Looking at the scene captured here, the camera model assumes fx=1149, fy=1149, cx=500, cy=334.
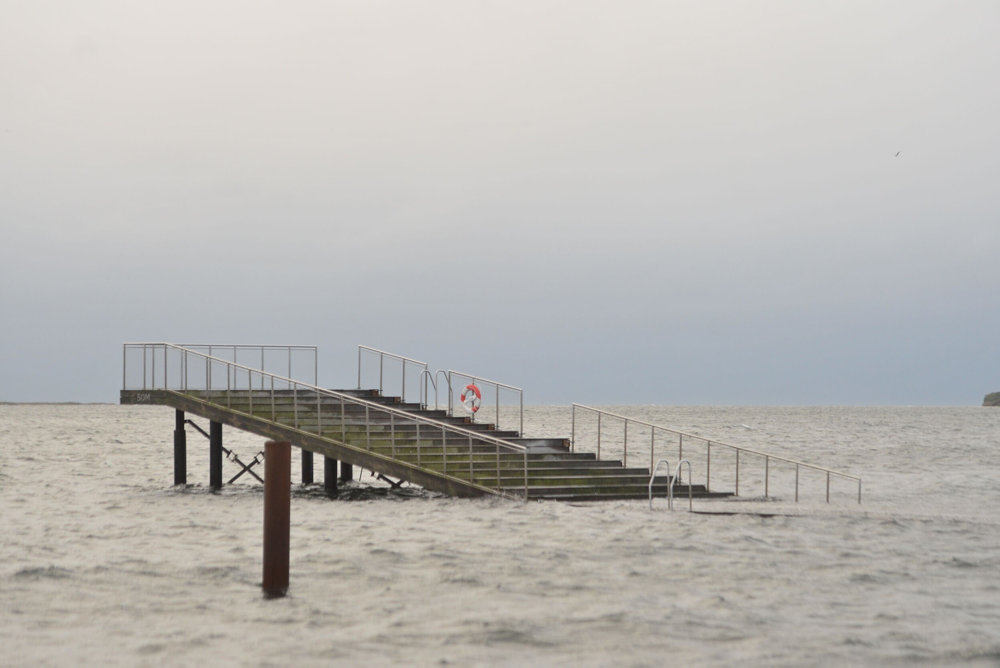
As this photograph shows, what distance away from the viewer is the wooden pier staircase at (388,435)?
22.4 m

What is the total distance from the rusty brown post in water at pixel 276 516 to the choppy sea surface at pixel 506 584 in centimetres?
32

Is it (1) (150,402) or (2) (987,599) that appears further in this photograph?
(1) (150,402)

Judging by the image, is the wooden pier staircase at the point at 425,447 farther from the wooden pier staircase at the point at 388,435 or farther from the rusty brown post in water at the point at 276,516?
the rusty brown post in water at the point at 276,516

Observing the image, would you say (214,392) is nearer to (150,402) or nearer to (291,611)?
(150,402)

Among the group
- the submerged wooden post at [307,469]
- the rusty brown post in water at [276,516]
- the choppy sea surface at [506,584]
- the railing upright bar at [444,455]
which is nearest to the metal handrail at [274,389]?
the railing upright bar at [444,455]

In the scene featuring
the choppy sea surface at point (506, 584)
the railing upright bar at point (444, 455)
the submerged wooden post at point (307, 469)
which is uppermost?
the railing upright bar at point (444, 455)

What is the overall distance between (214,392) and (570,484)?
9.16m

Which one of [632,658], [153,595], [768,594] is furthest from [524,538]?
[632,658]

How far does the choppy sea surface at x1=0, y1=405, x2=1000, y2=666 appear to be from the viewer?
10.7m

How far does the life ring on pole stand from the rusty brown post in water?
13717 millimetres

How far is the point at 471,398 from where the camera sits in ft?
88.9

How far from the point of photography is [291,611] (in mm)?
12336

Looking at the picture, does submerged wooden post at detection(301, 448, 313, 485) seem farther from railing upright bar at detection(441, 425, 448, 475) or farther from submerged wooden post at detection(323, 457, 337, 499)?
railing upright bar at detection(441, 425, 448, 475)

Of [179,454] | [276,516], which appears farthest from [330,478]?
[276,516]
